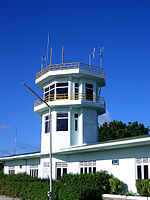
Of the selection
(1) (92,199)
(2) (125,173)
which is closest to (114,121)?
(2) (125,173)

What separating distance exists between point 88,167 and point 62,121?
6.26 meters

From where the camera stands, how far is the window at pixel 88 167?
77.2 feet

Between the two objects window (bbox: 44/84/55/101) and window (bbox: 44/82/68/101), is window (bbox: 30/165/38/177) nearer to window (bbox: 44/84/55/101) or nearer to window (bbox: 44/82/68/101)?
window (bbox: 44/84/55/101)

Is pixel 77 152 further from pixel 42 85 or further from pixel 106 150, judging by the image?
pixel 42 85

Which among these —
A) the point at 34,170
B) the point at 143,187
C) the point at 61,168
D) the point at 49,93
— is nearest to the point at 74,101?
the point at 49,93

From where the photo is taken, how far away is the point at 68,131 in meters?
28.3

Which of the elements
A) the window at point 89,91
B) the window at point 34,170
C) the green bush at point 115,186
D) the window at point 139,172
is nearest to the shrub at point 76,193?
the green bush at point 115,186

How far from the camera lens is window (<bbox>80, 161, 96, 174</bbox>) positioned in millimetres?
23531

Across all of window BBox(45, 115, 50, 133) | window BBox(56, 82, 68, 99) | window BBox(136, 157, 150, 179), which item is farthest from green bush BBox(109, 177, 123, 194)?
window BBox(56, 82, 68, 99)

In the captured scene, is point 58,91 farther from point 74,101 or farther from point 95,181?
point 95,181

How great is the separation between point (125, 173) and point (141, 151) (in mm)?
2249

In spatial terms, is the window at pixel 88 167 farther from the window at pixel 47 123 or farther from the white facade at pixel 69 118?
the window at pixel 47 123

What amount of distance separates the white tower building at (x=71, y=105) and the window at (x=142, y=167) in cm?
981

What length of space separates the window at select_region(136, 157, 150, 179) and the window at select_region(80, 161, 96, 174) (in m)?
5.03
